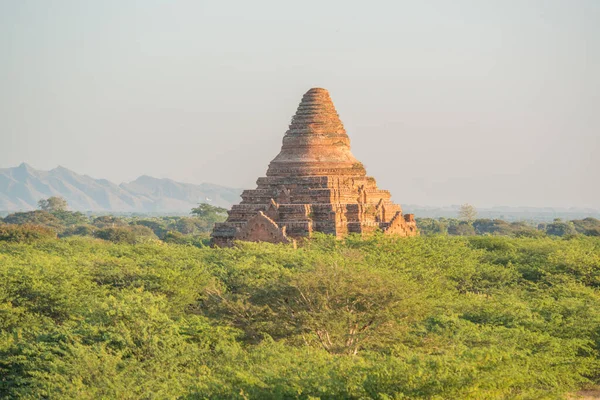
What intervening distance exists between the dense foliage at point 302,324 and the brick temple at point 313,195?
234cm

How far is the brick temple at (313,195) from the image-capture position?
52.7 metres

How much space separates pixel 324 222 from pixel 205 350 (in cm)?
2124

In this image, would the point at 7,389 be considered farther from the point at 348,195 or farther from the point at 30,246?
the point at 30,246

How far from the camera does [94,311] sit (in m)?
34.8

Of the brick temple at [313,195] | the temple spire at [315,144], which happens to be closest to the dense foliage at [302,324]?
the brick temple at [313,195]

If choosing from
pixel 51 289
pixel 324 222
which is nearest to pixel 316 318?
pixel 51 289

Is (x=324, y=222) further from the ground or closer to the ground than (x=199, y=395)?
further from the ground

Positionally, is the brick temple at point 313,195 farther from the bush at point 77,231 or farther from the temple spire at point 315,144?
the bush at point 77,231

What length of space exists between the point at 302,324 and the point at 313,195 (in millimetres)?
18811

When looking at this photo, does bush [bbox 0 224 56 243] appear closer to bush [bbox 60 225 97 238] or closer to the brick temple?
the brick temple

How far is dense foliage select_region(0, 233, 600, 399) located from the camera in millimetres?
26734

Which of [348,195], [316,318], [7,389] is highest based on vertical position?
[348,195]

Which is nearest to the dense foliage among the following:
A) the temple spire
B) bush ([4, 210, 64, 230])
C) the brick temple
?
the brick temple

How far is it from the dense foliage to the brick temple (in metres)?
2.34
